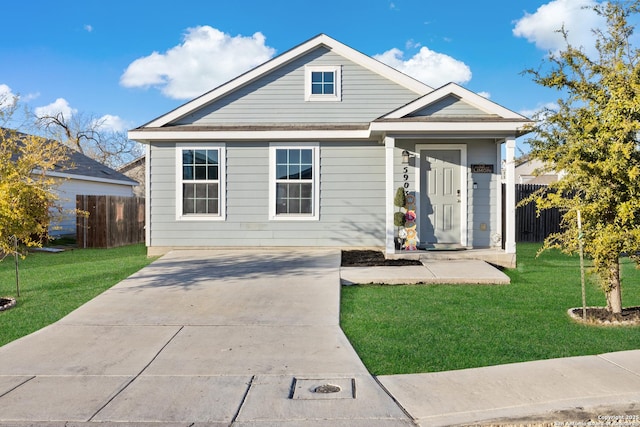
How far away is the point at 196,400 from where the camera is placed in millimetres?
3877

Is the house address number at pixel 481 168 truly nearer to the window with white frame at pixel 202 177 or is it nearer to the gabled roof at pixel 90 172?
the window with white frame at pixel 202 177

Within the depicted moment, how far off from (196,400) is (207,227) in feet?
27.0

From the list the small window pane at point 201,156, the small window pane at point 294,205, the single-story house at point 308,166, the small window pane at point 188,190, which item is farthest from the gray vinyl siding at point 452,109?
the small window pane at point 188,190

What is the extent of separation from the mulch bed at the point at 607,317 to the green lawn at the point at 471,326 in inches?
6.3

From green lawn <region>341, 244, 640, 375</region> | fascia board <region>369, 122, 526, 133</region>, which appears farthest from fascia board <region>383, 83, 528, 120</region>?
Answer: green lawn <region>341, 244, 640, 375</region>

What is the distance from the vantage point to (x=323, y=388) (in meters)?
4.09

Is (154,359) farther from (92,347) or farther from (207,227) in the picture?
(207,227)

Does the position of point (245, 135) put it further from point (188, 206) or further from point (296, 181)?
point (188, 206)

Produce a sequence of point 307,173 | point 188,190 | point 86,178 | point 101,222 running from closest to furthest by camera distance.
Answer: point 307,173 < point 188,190 < point 101,222 < point 86,178

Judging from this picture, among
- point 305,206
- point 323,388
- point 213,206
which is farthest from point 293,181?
point 323,388

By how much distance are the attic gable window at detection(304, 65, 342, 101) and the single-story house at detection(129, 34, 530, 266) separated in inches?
1.1

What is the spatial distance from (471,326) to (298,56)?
8.47 metres

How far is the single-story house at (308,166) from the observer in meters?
11.4

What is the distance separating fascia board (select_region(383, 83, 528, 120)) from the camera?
10266mm
